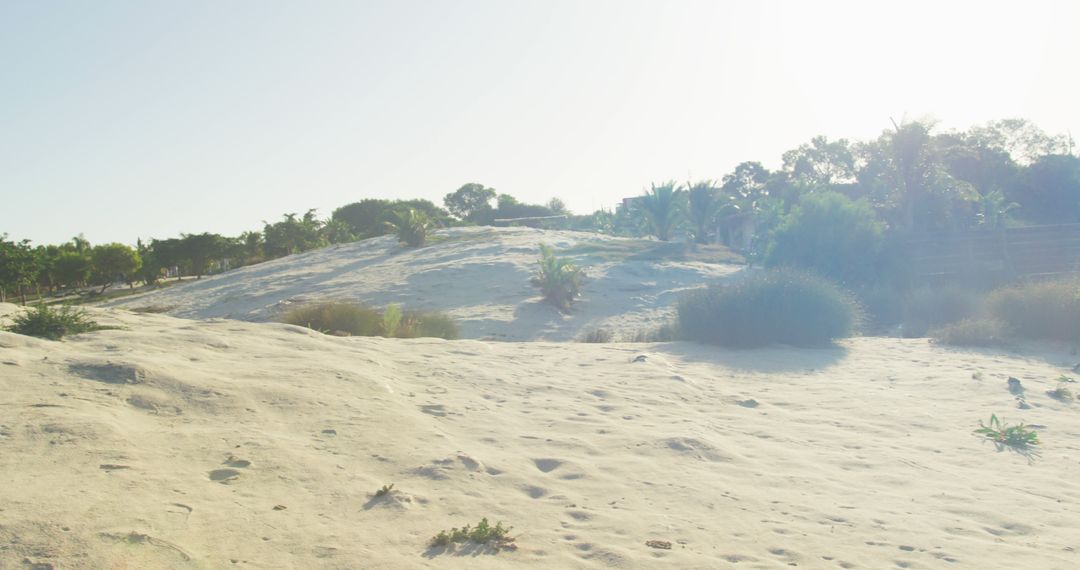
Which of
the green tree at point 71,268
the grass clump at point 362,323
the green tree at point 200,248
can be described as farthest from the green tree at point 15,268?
the grass clump at point 362,323

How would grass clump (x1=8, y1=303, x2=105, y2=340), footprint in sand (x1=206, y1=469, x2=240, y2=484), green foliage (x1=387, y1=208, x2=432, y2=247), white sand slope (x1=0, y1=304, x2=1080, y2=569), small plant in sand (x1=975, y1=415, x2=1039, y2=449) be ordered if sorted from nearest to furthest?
white sand slope (x1=0, y1=304, x2=1080, y2=569) < footprint in sand (x1=206, y1=469, x2=240, y2=484) < small plant in sand (x1=975, y1=415, x2=1039, y2=449) < grass clump (x1=8, y1=303, x2=105, y2=340) < green foliage (x1=387, y1=208, x2=432, y2=247)

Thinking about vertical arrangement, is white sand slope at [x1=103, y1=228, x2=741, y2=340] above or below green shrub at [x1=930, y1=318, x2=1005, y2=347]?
above

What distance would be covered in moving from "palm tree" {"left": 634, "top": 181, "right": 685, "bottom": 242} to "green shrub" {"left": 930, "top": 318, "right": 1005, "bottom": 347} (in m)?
27.2

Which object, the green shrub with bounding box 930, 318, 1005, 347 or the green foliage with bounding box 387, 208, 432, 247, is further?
the green foliage with bounding box 387, 208, 432, 247

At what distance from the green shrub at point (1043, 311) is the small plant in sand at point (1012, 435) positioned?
8443mm

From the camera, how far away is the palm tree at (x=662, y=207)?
41.9 metres

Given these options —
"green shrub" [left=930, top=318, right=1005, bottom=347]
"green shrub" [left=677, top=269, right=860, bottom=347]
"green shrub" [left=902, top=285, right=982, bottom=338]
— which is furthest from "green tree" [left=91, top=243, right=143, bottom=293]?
"green shrub" [left=930, top=318, right=1005, bottom=347]

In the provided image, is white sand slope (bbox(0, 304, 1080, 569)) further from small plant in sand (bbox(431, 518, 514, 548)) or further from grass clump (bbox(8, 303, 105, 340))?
grass clump (bbox(8, 303, 105, 340))

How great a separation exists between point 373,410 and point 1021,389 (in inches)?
307

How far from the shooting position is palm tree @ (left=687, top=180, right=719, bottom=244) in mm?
42031

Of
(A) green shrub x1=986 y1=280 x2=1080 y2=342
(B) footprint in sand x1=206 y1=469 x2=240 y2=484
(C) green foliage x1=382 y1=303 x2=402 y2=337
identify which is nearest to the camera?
(B) footprint in sand x1=206 y1=469 x2=240 y2=484

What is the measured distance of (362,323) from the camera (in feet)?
47.2

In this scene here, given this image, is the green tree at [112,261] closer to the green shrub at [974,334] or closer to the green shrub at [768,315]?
the green shrub at [768,315]

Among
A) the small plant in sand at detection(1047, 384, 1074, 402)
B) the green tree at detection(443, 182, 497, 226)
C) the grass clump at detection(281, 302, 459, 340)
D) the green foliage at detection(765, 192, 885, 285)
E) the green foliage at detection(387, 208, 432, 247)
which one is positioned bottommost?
the small plant in sand at detection(1047, 384, 1074, 402)
